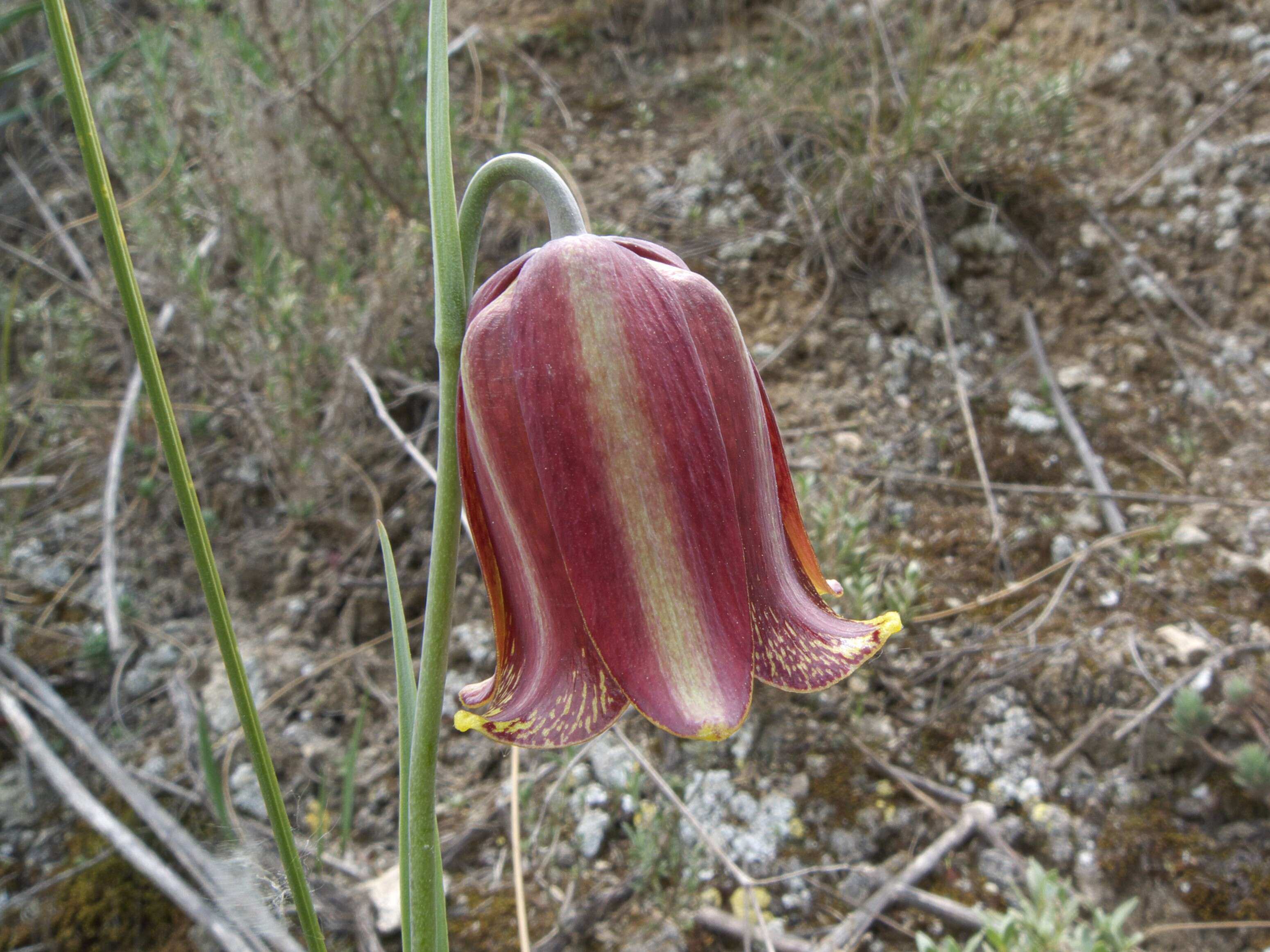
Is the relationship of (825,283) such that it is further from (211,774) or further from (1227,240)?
(211,774)

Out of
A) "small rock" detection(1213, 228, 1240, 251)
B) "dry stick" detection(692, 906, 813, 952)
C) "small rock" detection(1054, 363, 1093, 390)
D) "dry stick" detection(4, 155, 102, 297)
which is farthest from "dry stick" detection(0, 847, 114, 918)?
"small rock" detection(1213, 228, 1240, 251)

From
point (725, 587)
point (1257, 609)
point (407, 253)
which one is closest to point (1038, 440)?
point (1257, 609)

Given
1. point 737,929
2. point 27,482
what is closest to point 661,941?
point 737,929

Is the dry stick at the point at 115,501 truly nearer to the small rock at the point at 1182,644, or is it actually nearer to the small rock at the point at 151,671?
the small rock at the point at 151,671

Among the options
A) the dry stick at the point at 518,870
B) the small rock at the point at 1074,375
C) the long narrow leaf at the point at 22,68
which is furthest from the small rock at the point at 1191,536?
the long narrow leaf at the point at 22,68

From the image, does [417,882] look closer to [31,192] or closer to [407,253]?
[407,253]
